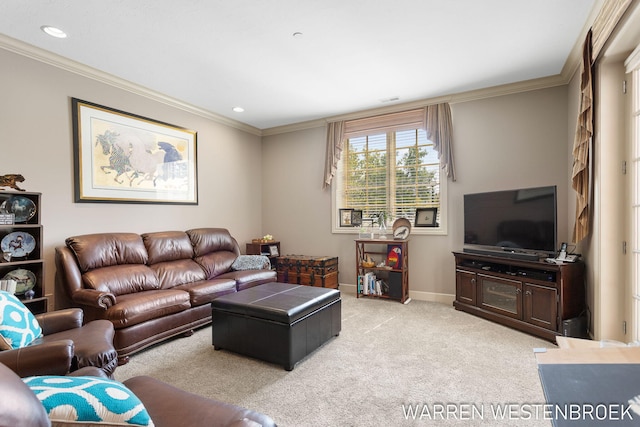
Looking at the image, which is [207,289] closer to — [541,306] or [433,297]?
[433,297]

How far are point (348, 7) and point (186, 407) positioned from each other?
8.96 ft

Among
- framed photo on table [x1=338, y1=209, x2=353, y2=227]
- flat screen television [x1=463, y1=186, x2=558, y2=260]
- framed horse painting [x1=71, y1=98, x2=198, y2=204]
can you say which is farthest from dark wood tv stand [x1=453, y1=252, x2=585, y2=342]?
framed horse painting [x1=71, y1=98, x2=198, y2=204]

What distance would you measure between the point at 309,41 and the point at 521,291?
10.6 feet

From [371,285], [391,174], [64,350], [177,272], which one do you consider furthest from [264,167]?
[64,350]

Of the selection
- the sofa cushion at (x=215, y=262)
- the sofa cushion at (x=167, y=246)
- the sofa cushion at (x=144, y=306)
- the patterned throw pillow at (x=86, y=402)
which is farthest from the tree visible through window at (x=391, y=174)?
the patterned throw pillow at (x=86, y=402)

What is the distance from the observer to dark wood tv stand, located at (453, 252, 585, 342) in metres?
2.95

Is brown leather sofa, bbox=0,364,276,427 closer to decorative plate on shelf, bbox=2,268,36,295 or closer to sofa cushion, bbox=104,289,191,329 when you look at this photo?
sofa cushion, bbox=104,289,191,329

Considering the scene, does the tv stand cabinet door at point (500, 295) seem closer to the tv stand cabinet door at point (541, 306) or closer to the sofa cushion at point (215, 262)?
the tv stand cabinet door at point (541, 306)

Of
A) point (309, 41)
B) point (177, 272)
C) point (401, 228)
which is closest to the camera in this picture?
point (309, 41)

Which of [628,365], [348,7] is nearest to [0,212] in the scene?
[348,7]

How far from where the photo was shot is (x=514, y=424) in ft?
6.00

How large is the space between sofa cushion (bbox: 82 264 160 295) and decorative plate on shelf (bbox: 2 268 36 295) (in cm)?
37

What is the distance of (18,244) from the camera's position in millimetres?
2752

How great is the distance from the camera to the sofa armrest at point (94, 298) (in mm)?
2684
